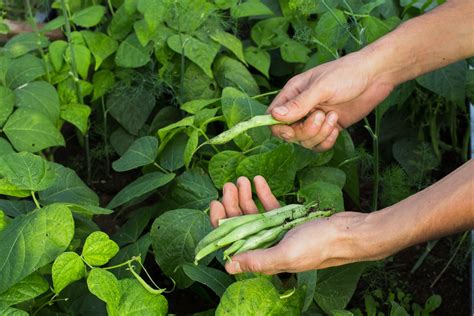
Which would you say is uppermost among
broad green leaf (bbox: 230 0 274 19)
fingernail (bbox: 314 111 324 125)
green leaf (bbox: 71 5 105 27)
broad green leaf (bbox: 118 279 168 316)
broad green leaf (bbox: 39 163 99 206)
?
green leaf (bbox: 71 5 105 27)

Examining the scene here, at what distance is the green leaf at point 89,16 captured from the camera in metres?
3.42

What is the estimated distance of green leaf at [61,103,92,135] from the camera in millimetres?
3331

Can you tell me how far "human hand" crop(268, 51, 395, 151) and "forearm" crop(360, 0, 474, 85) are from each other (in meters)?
0.04

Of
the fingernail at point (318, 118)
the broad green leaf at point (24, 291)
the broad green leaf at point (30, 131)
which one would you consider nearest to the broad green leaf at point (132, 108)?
the broad green leaf at point (30, 131)

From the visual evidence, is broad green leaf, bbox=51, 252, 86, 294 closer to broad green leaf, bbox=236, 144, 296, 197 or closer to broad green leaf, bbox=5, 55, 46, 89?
broad green leaf, bbox=236, 144, 296, 197

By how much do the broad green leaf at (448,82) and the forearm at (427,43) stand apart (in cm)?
47

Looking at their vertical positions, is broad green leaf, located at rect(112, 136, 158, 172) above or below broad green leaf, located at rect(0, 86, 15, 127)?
below

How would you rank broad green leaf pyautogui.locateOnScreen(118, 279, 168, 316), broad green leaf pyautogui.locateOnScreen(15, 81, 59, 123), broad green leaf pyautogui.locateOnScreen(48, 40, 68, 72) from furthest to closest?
broad green leaf pyautogui.locateOnScreen(48, 40, 68, 72) → broad green leaf pyautogui.locateOnScreen(15, 81, 59, 123) → broad green leaf pyautogui.locateOnScreen(118, 279, 168, 316)

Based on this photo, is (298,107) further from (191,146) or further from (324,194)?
(191,146)

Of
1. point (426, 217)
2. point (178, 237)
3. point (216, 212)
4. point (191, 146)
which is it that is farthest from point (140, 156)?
point (426, 217)

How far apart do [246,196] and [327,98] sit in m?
0.43

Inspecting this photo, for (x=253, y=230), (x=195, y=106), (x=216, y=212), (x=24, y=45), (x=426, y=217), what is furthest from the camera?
Answer: (x=24, y=45)

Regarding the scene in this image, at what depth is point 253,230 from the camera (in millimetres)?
2320

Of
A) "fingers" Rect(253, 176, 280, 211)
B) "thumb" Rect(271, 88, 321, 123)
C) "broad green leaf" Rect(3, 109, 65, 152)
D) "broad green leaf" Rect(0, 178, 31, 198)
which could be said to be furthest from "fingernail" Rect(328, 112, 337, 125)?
"broad green leaf" Rect(3, 109, 65, 152)
